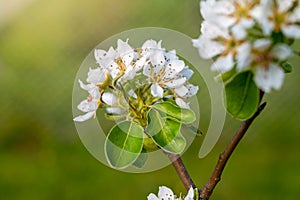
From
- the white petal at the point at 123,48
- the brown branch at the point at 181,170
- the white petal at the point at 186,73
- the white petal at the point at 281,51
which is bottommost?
the brown branch at the point at 181,170

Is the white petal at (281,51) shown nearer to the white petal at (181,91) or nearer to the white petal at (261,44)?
the white petal at (261,44)

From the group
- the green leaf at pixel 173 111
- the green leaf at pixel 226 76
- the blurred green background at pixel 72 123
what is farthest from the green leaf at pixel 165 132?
the blurred green background at pixel 72 123

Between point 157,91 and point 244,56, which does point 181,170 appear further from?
point 244,56

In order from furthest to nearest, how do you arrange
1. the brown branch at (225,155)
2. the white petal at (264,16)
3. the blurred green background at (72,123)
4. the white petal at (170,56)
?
the blurred green background at (72,123) → the white petal at (170,56) → the brown branch at (225,155) → the white petal at (264,16)

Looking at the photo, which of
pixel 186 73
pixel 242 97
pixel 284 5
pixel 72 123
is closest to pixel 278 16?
pixel 284 5

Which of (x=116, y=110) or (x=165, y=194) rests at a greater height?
(x=116, y=110)

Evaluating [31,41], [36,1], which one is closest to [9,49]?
[31,41]

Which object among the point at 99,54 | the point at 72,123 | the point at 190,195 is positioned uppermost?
the point at 72,123
